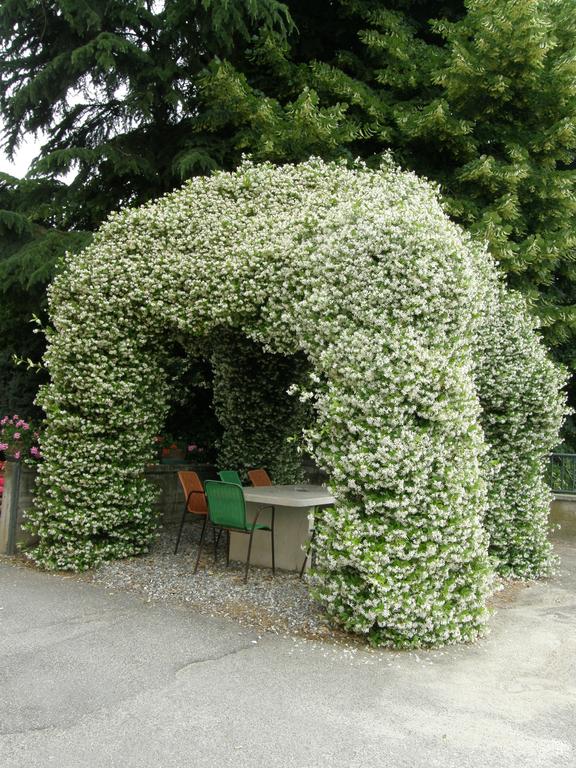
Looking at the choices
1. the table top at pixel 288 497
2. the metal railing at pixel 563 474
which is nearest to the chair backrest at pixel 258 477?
the table top at pixel 288 497

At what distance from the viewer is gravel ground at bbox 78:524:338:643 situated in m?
5.90

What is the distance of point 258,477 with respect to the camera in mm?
9727

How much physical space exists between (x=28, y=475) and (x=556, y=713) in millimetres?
6324

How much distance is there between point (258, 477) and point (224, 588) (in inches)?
111

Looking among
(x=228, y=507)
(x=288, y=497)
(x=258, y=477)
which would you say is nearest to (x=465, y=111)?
(x=258, y=477)

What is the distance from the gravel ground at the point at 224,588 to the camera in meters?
5.90

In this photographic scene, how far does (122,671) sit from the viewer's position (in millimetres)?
4648

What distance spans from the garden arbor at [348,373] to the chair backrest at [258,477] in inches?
69.8

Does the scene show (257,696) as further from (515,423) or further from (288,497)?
(515,423)

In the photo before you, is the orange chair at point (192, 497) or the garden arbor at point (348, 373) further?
the orange chair at point (192, 497)

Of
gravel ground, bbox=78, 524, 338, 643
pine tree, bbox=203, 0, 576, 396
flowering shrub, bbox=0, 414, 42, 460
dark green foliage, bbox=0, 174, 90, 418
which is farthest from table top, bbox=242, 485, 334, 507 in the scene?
pine tree, bbox=203, 0, 576, 396

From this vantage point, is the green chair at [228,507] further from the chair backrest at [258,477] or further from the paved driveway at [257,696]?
the chair backrest at [258,477]

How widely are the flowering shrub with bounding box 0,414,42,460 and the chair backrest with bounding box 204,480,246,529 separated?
242 cm

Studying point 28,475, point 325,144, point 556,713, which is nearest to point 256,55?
point 325,144
